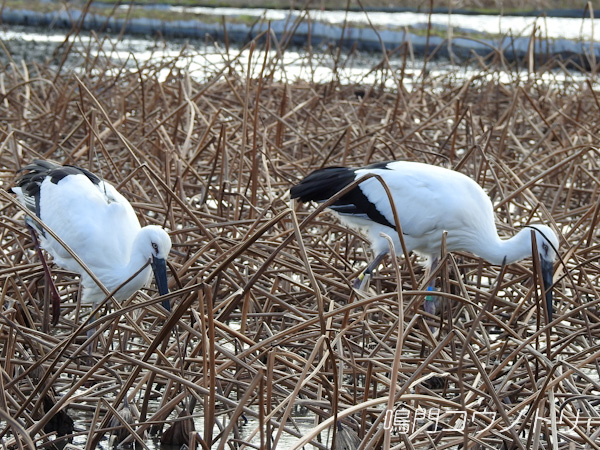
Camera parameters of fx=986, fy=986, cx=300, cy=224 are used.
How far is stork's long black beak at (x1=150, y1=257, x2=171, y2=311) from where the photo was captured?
12.1ft

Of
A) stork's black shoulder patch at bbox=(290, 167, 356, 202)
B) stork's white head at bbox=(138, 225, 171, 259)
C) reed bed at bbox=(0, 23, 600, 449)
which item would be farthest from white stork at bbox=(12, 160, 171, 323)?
stork's black shoulder patch at bbox=(290, 167, 356, 202)

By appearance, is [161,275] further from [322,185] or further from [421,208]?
[421,208]

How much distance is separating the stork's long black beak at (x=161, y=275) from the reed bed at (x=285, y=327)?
60 millimetres

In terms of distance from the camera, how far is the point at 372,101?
8.84m

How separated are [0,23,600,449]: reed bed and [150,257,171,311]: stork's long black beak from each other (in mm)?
60

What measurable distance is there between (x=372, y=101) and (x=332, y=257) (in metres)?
4.32

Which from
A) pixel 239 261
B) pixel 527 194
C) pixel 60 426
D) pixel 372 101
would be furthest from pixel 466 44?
pixel 60 426

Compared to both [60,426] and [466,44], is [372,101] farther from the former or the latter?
[466,44]

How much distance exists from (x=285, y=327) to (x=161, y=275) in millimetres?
666

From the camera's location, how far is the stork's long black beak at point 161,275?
146 inches

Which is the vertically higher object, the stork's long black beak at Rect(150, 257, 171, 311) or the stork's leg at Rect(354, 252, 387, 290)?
the stork's long black beak at Rect(150, 257, 171, 311)

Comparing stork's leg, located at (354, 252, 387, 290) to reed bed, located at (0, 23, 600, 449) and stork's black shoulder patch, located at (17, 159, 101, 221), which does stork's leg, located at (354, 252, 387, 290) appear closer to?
reed bed, located at (0, 23, 600, 449)

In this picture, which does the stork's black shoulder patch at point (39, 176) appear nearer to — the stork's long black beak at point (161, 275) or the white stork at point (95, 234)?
the white stork at point (95, 234)

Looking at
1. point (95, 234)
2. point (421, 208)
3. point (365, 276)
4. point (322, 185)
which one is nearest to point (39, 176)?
point (95, 234)
